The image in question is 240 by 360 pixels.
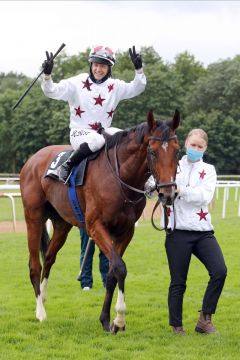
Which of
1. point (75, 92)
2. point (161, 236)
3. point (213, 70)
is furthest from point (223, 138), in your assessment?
point (75, 92)

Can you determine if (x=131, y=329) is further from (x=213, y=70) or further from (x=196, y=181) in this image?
(x=213, y=70)

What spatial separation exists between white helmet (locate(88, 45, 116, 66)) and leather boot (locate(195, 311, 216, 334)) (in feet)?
8.16

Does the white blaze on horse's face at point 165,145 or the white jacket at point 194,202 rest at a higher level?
the white blaze on horse's face at point 165,145

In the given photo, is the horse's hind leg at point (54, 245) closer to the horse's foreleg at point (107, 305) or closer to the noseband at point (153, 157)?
the horse's foreleg at point (107, 305)

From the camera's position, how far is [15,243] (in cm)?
1160

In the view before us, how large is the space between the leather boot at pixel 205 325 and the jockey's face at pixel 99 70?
241 centimetres

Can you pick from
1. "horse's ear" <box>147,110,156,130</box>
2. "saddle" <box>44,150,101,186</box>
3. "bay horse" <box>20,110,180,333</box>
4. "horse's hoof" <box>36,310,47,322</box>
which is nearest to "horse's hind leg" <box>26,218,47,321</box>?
"bay horse" <box>20,110,180,333</box>

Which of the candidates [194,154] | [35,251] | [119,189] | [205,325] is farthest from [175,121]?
[35,251]

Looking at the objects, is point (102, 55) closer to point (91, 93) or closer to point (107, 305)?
point (91, 93)

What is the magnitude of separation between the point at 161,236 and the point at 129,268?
3.42 meters

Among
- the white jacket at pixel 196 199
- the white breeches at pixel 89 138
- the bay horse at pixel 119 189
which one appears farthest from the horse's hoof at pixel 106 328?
the white breeches at pixel 89 138

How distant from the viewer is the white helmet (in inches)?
237

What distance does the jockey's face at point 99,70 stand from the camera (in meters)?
6.09

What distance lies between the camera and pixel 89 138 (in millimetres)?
5891
